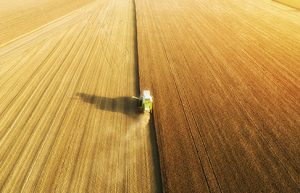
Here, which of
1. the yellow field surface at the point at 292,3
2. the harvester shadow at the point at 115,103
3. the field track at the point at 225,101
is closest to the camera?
the field track at the point at 225,101

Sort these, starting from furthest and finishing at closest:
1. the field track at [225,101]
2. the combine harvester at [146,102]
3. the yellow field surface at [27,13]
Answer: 1. the yellow field surface at [27,13]
2. the combine harvester at [146,102]
3. the field track at [225,101]

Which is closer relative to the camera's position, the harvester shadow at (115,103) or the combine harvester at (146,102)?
the combine harvester at (146,102)

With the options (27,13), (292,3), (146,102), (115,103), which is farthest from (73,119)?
(292,3)

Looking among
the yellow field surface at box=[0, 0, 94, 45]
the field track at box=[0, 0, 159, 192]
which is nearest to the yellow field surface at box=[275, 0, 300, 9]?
the field track at box=[0, 0, 159, 192]

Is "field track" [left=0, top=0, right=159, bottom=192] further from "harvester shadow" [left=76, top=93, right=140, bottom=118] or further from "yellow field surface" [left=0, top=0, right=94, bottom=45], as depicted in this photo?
"yellow field surface" [left=0, top=0, right=94, bottom=45]

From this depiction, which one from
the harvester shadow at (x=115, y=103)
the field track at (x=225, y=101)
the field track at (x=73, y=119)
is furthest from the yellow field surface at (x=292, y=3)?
the harvester shadow at (x=115, y=103)

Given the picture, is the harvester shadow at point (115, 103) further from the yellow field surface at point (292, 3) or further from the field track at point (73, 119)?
the yellow field surface at point (292, 3)

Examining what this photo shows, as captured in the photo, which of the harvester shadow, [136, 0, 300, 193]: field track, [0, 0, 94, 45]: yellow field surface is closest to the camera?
[136, 0, 300, 193]: field track
